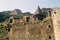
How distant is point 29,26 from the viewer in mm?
20156

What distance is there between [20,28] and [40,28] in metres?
2.56

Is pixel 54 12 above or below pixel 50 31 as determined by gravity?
above

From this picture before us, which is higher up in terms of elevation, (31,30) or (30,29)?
(30,29)

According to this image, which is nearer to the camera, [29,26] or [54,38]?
[54,38]

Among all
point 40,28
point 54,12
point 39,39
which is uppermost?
point 54,12

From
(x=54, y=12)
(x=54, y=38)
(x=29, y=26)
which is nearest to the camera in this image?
(x=54, y=12)

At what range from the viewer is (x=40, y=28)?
64.3 feet

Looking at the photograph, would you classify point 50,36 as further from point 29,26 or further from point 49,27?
point 29,26

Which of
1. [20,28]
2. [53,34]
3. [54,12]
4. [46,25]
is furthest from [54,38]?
[20,28]

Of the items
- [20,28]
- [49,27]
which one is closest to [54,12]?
[49,27]

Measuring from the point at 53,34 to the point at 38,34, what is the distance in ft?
5.82

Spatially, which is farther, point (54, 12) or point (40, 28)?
point (40, 28)

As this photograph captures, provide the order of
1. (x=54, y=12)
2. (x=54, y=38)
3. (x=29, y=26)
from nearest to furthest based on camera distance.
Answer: (x=54, y=12), (x=54, y=38), (x=29, y=26)

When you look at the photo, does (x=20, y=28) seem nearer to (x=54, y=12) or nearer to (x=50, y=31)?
(x=50, y=31)
